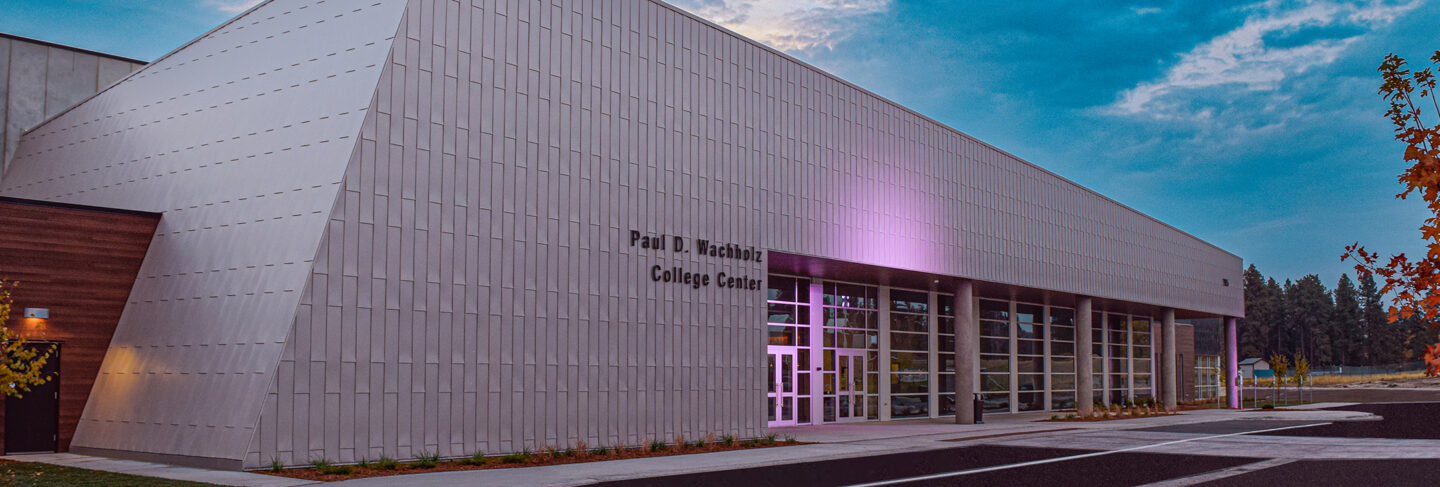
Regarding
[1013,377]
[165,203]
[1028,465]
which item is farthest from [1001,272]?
[165,203]

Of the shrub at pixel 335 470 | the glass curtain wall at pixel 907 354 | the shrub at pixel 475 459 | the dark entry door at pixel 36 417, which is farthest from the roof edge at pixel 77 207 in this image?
the glass curtain wall at pixel 907 354

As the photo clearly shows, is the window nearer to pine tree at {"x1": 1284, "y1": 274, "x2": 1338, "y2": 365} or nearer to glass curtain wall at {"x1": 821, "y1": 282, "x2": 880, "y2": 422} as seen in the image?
glass curtain wall at {"x1": 821, "y1": 282, "x2": 880, "y2": 422}

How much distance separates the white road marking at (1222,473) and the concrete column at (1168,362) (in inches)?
1124

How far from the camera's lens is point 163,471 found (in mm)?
15828

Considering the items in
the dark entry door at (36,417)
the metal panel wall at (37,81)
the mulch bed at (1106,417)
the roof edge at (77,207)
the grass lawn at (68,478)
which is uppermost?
the metal panel wall at (37,81)

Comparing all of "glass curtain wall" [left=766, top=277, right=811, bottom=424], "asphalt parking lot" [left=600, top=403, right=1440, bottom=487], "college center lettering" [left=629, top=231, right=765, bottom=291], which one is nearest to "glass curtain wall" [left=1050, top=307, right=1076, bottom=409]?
"glass curtain wall" [left=766, top=277, right=811, bottom=424]

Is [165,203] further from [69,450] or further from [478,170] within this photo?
[478,170]

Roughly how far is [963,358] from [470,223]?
Result: 744 inches

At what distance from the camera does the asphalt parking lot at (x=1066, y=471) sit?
15305 millimetres

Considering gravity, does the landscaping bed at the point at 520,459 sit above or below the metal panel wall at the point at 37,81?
below

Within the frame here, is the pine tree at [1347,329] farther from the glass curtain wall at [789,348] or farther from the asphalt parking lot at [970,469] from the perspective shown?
the asphalt parking lot at [970,469]

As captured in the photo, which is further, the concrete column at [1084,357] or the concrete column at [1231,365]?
the concrete column at [1231,365]

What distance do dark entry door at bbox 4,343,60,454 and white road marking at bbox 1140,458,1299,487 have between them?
710 inches

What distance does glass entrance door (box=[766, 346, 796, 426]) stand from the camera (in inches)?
1142
